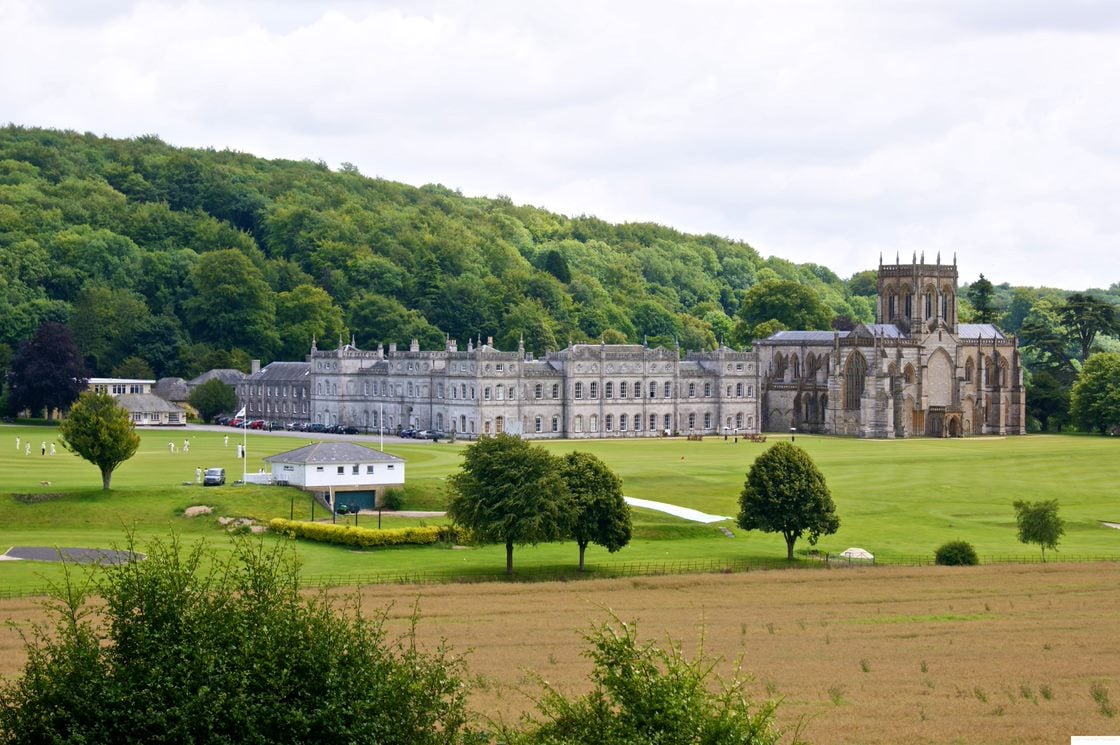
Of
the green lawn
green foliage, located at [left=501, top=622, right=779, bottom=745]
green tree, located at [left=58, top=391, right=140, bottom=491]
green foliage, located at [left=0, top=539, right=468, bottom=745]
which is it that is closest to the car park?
the green lawn

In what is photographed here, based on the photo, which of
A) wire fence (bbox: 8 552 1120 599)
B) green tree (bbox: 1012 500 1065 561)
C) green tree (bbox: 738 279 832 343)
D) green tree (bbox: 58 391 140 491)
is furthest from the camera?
green tree (bbox: 738 279 832 343)

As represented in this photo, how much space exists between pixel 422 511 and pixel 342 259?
4772 inches

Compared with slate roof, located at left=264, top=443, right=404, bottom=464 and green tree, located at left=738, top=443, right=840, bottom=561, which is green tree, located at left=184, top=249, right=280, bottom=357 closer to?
slate roof, located at left=264, top=443, right=404, bottom=464

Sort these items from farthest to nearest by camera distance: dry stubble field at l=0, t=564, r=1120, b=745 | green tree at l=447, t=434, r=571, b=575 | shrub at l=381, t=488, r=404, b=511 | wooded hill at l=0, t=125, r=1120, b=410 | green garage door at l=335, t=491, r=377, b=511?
wooded hill at l=0, t=125, r=1120, b=410, shrub at l=381, t=488, r=404, b=511, green garage door at l=335, t=491, r=377, b=511, green tree at l=447, t=434, r=571, b=575, dry stubble field at l=0, t=564, r=1120, b=745

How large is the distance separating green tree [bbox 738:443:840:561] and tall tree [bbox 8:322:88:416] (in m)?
70.8

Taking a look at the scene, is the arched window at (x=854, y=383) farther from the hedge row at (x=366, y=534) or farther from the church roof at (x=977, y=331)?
the hedge row at (x=366, y=534)

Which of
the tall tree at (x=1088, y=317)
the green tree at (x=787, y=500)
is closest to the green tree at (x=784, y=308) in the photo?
the tall tree at (x=1088, y=317)

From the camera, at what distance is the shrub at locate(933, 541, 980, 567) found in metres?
60.1

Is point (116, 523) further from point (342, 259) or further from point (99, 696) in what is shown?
point (342, 259)

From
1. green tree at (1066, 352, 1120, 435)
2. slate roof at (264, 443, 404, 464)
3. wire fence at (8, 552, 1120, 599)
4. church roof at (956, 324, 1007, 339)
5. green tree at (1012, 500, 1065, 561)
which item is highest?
church roof at (956, 324, 1007, 339)

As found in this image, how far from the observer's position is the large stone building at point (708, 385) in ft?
386

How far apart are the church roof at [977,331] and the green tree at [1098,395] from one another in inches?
459

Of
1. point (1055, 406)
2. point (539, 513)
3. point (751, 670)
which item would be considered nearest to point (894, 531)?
point (539, 513)

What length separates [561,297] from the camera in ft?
620
